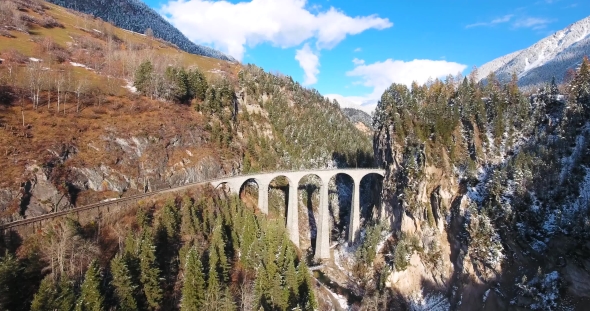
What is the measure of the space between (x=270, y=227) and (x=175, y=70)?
186ft

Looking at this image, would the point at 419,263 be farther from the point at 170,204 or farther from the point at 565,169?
the point at 170,204

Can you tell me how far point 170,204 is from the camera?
49125 mm

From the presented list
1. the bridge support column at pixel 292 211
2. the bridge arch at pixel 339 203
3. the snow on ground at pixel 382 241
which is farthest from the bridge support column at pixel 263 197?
the bridge arch at pixel 339 203

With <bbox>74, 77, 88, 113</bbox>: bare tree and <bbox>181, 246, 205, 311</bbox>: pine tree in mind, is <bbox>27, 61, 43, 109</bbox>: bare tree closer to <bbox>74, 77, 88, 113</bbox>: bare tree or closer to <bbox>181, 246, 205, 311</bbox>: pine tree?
<bbox>74, 77, 88, 113</bbox>: bare tree

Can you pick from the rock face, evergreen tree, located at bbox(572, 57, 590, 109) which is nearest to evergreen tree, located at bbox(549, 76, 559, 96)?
evergreen tree, located at bbox(572, 57, 590, 109)

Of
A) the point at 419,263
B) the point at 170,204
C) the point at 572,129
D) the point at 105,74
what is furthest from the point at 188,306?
the point at 105,74

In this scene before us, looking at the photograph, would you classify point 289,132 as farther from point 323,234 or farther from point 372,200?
point 323,234

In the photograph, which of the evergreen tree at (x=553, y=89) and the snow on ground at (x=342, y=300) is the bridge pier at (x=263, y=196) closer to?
the snow on ground at (x=342, y=300)

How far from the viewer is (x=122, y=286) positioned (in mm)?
31953

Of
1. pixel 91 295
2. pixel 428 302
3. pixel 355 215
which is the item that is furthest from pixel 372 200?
pixel 91 295

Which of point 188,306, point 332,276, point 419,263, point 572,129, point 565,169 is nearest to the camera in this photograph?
point 188,306

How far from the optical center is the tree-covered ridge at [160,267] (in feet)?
96.0

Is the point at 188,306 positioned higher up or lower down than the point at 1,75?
lower down

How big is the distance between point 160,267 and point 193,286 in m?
8.54
